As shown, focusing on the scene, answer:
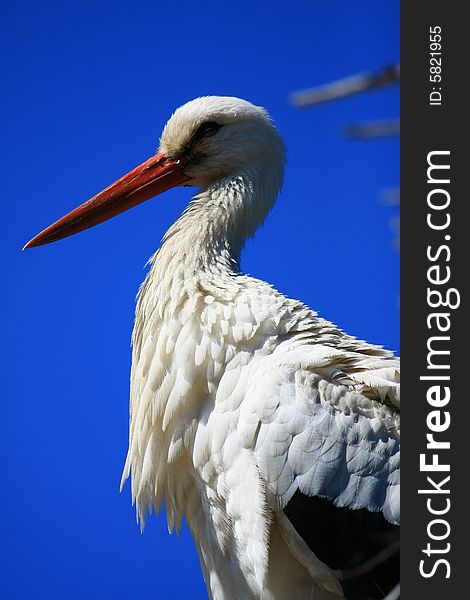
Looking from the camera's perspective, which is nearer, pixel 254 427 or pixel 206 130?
pixel 254 427

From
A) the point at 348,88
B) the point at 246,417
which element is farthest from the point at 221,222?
the point at 348,88

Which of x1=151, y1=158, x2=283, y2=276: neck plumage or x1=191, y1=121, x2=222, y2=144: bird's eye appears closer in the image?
x1=151, y1=158, x2=283, y2=276: neck plumage

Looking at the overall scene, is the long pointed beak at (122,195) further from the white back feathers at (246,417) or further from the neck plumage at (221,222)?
the white back feathers at (246,417)

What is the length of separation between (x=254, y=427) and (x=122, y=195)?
1.30m

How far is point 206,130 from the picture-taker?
11.8 ft

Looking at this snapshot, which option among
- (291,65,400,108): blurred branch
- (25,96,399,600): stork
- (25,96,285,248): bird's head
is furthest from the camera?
(25,96,285,248): bird's head

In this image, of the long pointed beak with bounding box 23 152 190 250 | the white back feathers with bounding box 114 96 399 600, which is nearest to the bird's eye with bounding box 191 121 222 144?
the long pointed beak with bounding box 23 152 190 250

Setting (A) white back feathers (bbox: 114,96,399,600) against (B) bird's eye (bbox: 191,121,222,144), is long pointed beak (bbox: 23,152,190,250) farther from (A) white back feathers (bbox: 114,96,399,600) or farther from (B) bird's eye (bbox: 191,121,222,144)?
(A) white back feathers (bbox: 114,96,399,600)

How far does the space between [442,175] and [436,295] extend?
27cm

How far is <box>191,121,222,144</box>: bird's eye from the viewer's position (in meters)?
3.58

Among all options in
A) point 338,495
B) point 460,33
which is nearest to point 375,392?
point 338,495

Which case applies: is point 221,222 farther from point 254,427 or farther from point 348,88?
point 348,88

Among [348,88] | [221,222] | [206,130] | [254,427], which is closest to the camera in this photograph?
[348,88]

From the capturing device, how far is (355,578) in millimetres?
2748
